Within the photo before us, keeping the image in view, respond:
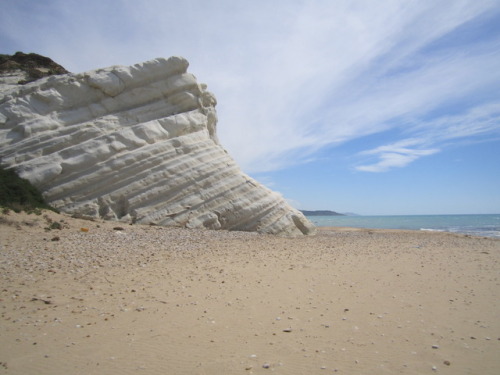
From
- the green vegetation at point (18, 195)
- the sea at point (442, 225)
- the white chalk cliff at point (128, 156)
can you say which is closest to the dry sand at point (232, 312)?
the green vegetation at point (18, 195)

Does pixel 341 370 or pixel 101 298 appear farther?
pixel 101 298

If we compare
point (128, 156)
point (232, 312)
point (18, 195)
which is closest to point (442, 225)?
point (128, 156)

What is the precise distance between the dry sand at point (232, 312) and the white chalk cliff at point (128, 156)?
5.67 metres

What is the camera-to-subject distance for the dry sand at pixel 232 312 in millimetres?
4027

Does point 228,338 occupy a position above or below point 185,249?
below

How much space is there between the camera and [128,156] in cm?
1678

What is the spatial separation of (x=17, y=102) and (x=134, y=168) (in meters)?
7.75

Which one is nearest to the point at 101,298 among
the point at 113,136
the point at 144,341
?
the point at 144,341

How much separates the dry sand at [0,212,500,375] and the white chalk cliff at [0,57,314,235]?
18.6 feet

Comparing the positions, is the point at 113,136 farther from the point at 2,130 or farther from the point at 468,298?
the point at 468,298

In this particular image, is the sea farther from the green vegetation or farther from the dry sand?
the green vegetation

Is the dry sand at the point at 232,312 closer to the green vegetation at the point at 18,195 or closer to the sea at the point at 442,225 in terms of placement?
the green vegetation at the point at 18,195

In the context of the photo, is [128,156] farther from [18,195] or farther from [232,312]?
[232,312]

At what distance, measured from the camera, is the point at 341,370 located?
12.6 feet
